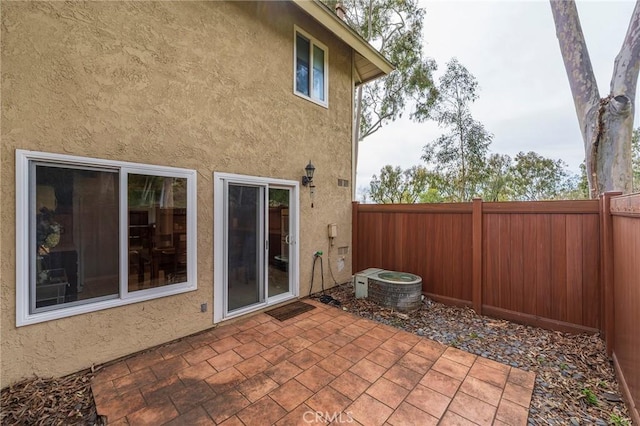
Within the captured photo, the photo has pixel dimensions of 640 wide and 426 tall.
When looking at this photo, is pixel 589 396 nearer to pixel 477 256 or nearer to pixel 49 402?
pixel 477 256

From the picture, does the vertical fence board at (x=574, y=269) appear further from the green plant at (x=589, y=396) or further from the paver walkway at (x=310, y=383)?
the paver walkway at (x=310, y=383)

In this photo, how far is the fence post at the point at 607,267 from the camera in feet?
10.3

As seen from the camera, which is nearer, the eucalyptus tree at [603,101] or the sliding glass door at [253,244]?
the sliding glass door at [253,244]

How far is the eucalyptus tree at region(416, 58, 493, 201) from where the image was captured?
10227 millimetres

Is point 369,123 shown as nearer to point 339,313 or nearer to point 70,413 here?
point 339,313

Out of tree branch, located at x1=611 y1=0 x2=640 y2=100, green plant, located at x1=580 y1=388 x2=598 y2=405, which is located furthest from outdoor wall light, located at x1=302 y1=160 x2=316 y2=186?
tree branch, located at x1=611 y1=0 x2=640 y2=100

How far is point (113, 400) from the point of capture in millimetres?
2406

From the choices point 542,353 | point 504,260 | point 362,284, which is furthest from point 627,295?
point 362,284

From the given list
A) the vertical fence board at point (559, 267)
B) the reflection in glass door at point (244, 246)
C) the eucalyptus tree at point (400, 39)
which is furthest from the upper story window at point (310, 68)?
the eucalyptus tree at point (400, 39)

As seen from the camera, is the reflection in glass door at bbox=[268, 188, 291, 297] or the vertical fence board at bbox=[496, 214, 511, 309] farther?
the reflection in glass door at bbox=[268, 188, 291, 297]

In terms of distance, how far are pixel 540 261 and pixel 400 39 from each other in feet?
37.6

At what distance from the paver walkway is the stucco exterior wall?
1.81 feet

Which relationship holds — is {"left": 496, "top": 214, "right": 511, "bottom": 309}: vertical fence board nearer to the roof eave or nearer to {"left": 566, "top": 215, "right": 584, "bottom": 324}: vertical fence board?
{"left": 566, "top": 215, "right": 584, "bottom": 324}: vertical fence board

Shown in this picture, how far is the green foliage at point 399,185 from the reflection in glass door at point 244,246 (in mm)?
10077
